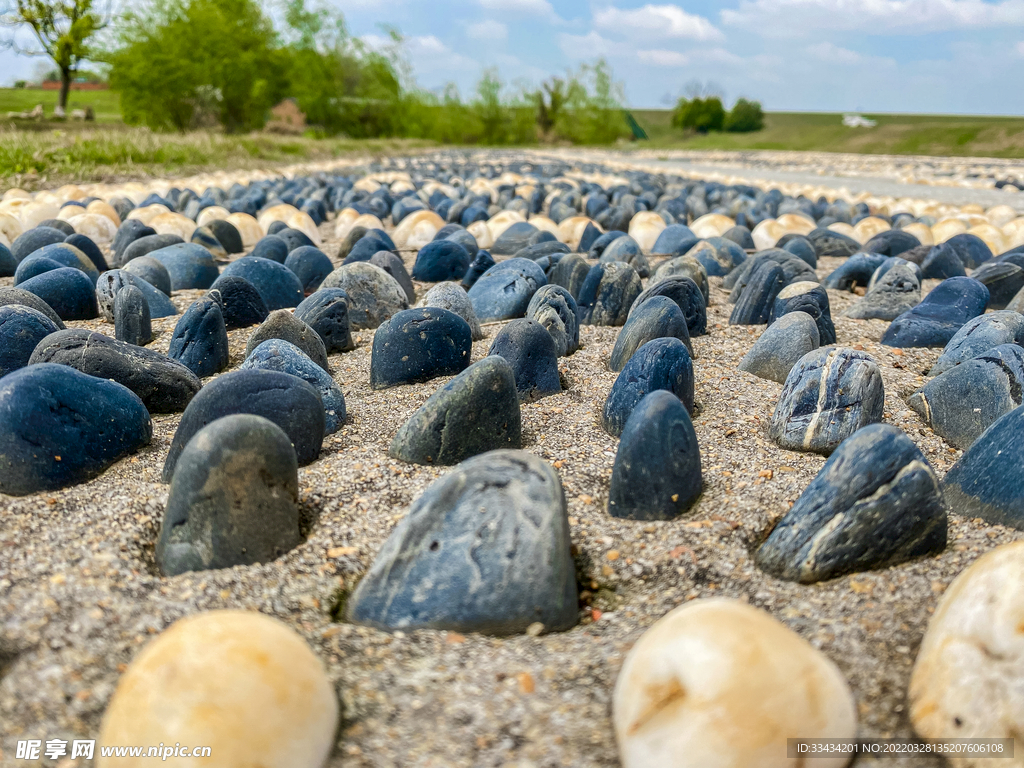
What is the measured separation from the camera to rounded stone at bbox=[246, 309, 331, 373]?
7.62 feet

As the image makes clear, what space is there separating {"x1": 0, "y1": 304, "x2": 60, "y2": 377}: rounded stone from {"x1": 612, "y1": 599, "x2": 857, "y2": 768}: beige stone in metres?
2.02

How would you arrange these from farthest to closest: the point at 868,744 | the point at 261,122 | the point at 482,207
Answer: the point at 261,122, the point at 482,207, the point at 868,744

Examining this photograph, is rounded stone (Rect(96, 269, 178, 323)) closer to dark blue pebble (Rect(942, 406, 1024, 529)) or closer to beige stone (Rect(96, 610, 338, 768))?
beige stone (Rect(96, 610, 338, 768))

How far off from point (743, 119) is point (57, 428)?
146 feet

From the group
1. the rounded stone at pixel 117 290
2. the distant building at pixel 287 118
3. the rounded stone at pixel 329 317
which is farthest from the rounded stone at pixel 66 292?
the distant building at pixel 287 118

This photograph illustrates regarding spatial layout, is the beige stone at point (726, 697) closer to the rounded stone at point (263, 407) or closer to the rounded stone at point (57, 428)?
the rounded stone at point (263, 407)

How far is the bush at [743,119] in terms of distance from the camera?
41156mm

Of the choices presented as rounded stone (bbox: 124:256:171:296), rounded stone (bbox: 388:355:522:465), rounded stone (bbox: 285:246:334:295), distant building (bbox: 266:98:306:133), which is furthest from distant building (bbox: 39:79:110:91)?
rounded stone (bbox: 388:355:522:465)

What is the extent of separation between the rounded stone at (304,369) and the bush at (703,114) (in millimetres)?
42889

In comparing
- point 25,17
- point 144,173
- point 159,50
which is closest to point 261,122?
point 159,50

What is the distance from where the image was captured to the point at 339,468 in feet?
5.83

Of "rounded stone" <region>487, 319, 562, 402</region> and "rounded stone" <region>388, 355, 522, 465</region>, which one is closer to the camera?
"rounded stone" <region>388, 355, 522, 465</region>

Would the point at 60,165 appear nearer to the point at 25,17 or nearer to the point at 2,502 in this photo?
the point at 2,502

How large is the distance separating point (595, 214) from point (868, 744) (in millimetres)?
5353
